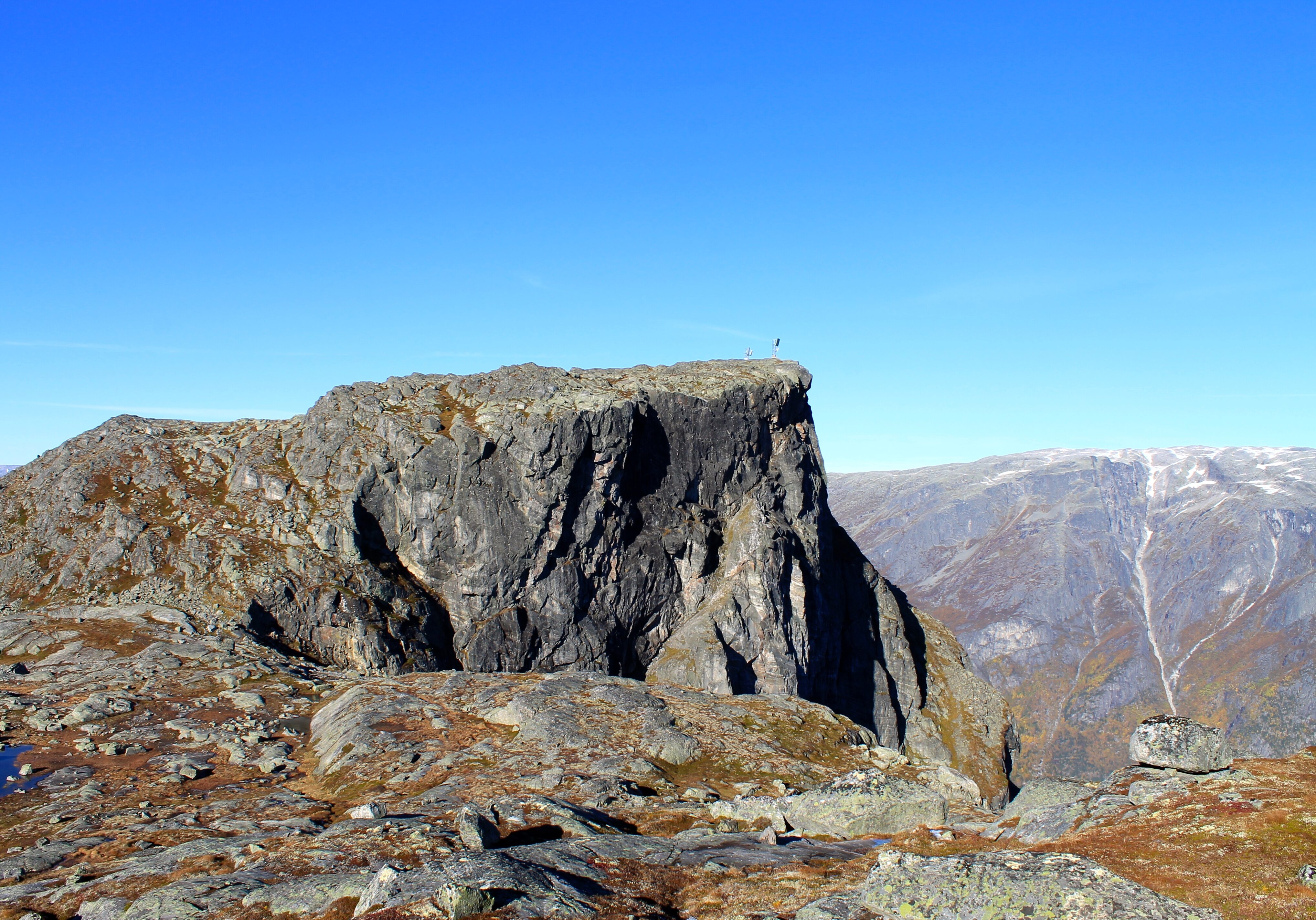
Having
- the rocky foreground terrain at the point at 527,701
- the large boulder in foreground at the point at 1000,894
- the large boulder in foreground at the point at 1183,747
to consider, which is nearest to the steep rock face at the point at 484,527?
the rocky foreground terrain at the point at 527,701

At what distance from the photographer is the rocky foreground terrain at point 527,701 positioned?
21438mm

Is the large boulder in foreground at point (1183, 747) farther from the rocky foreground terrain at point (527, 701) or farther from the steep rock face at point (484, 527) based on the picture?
the steep rock face at point (484, 527)

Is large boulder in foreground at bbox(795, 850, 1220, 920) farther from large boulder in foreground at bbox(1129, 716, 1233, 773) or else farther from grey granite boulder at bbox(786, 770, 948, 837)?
large boulder in foreground at bbox(1129, 716, 1233, 773)

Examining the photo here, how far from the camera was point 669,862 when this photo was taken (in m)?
24.8

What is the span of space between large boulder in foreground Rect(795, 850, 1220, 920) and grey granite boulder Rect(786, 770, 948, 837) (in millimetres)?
11984

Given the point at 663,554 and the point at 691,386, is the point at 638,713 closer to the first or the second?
the point at 663,554

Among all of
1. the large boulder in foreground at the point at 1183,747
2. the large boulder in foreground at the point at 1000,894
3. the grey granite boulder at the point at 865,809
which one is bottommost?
the grey granite boulder at the point at 865,809

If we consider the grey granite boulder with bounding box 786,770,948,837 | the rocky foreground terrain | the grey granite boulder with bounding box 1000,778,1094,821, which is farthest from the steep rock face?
the grey granite boulder with bounding box 1000,778,1094,821

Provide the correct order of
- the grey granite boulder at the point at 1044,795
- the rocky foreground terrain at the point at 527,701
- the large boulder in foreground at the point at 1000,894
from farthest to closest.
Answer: the grey granite boulder at the point at 1044,795 → the rocky foreground terrain at the point at 527,701 → the large boulder in foreground at the point at 1000,894

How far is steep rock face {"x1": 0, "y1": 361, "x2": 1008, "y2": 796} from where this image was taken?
2522 inches

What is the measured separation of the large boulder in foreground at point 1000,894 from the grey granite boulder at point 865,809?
12.0m

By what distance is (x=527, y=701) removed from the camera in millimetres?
46500

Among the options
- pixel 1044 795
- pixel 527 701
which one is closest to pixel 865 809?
pixel 1044 795

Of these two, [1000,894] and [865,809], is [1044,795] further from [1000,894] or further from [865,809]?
[1000,894]
